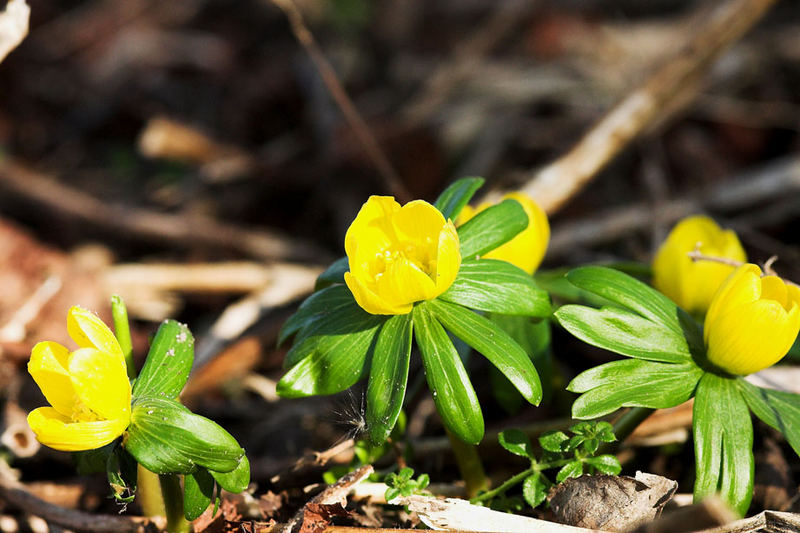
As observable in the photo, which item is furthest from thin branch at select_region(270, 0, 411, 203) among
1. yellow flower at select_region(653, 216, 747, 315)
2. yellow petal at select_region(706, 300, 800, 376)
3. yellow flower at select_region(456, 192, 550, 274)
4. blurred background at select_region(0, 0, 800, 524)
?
yellow petal at select_region(706, 300, 800, 376)

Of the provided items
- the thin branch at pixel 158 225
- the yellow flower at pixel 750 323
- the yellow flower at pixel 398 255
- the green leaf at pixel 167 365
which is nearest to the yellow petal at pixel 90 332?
the green leaf at pixel 167 365

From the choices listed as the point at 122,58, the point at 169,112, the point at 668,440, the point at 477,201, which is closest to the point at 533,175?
the point at 477,201

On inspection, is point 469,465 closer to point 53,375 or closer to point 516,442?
point 516,442

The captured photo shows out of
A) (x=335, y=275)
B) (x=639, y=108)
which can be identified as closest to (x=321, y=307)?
(x=335, y=275)

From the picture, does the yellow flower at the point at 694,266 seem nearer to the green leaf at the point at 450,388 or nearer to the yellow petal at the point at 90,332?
the green leaf at the point at 450,388

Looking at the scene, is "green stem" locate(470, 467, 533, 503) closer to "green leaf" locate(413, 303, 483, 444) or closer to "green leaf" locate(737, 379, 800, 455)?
"green leaf" locate(413, 303, 483, 444)
